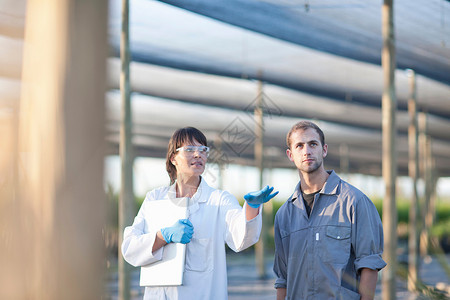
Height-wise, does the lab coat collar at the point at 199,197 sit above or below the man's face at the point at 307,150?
below

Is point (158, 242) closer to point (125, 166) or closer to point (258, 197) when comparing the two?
point (258, 197)

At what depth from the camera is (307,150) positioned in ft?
6.82

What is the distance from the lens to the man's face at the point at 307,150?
209cm

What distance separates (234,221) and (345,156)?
11.7m

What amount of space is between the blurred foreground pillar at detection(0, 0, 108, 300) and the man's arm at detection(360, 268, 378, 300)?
1.35m

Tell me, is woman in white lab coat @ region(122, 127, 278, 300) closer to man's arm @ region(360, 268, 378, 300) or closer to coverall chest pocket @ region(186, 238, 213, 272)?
coverall chest pocket @ region(186, 238, 213, 272)

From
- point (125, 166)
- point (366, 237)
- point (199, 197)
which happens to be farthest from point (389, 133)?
point (199, 197)

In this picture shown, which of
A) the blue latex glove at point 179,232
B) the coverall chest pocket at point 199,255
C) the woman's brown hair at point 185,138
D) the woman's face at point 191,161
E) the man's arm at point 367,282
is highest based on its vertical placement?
the woman's brown hair at point 185,138

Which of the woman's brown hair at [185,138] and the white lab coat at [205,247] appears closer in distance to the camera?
the white lab coat at [205,247]

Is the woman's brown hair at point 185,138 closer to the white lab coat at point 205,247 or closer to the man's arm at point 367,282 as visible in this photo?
the white lab coat at point 205,247

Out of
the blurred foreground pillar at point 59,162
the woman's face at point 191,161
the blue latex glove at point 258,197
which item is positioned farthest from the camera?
the woman's face at point 191,161

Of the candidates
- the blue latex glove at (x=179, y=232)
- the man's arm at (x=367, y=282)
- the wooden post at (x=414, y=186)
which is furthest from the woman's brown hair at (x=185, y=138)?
the wooden post at (x=414, y=186)

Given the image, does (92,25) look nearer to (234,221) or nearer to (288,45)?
(234,221)

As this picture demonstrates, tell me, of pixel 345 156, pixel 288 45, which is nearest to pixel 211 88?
pixel 288 45
